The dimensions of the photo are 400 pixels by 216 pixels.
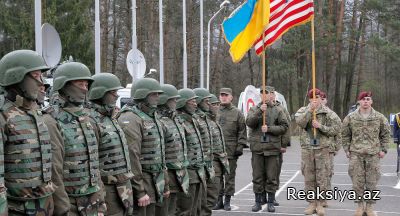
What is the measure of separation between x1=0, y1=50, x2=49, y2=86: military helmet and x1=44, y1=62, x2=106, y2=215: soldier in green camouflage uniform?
52cm

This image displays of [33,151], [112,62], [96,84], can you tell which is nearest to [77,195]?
[33,151]

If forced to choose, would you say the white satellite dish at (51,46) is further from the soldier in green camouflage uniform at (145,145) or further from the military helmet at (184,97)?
the soldier in green camouflage uniform at (145,145)

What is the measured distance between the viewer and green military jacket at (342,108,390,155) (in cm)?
887

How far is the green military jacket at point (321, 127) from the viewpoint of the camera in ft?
30.6

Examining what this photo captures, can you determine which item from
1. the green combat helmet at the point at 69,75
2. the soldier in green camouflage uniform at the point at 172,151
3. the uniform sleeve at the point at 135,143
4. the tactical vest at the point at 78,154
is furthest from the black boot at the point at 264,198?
the green combat helmet at the point at 69,75

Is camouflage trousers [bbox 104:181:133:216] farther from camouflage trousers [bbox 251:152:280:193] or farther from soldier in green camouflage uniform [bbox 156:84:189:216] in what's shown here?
camouflage trousers [bbox 251:152:280:193]

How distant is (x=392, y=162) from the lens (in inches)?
720

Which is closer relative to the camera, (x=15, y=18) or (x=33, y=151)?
(x=33, y=151)

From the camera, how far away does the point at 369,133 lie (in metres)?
8.90

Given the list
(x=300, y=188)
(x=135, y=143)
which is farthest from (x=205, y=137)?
(x=300, y=188)

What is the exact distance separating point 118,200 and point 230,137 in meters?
4.89

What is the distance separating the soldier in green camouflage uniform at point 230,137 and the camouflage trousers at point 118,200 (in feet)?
15.5

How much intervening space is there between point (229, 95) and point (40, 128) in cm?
618

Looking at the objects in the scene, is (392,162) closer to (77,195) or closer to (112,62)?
(77,195)
